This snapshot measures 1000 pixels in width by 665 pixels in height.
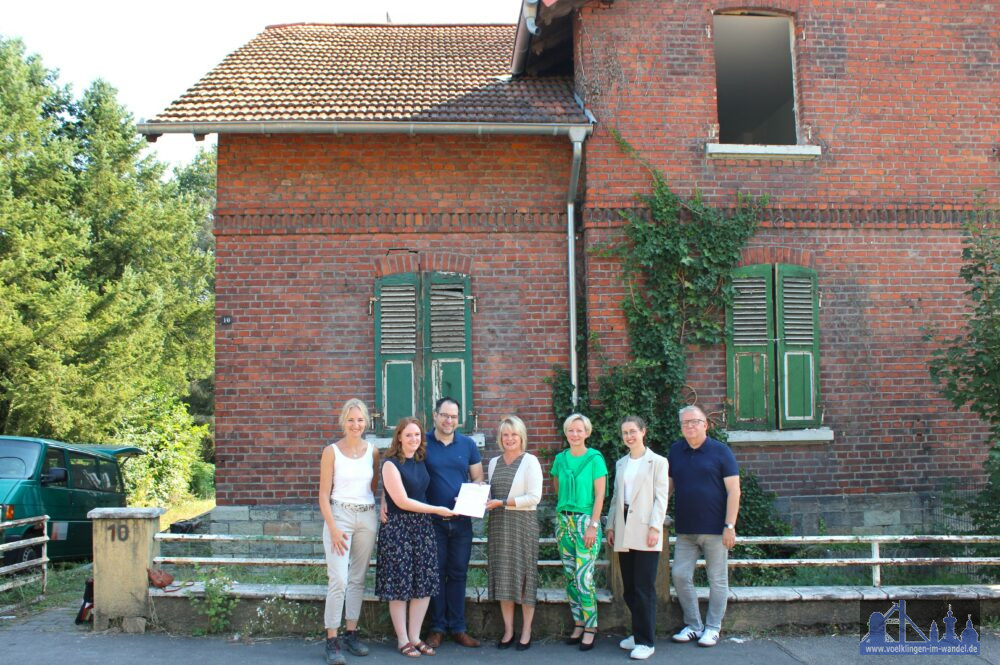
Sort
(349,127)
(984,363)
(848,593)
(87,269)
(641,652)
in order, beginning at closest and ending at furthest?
1. (641,652)
2. (848,593)
3. (984,363)
4. (349,127)
5. (87,269)

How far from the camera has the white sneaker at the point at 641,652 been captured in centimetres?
568

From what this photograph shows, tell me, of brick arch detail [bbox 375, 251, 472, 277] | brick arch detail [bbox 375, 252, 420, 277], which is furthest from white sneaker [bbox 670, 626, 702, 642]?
brick arch detail [bbox 375, 252, 420, 277]

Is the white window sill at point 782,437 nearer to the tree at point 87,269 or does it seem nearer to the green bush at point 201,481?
the tree at point 87,269

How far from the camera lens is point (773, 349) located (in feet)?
29.8

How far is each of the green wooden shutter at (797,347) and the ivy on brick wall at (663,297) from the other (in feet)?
2.23

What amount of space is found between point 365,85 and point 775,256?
5025 millimetres

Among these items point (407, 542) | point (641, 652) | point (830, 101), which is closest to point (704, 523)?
point (641, 652)

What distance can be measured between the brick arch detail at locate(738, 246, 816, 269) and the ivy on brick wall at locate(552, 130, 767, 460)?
164 millimetres

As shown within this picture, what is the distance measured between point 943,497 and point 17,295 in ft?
56.7

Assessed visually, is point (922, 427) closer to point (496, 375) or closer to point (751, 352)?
point (751, 352)

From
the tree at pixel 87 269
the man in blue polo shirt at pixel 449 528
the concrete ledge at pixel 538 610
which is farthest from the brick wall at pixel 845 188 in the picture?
the tree at pixel 87 269

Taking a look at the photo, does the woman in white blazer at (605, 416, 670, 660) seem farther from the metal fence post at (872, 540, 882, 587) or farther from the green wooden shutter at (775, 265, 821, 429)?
the green wooden shutter at (775, 265, 821, 429)

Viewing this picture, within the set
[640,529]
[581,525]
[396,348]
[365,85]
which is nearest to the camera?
[640,529]

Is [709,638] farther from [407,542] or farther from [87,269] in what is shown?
[87,269]
